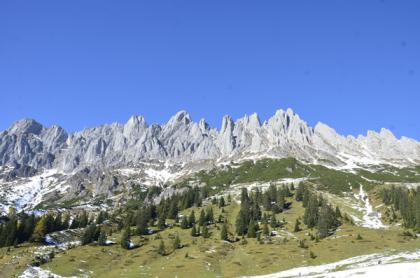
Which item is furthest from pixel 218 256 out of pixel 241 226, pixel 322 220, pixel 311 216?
pixel 311 216

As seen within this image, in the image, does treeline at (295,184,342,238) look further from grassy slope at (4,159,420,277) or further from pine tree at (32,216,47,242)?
pine tree at (32,216,47,242)

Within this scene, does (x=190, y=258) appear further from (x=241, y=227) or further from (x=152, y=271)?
(x=241, y=227)

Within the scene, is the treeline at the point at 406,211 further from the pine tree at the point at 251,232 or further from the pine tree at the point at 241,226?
the pine tree at the point at 241,226

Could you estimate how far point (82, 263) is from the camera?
11275cm

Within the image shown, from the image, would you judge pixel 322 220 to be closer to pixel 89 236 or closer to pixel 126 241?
pixel 126 241

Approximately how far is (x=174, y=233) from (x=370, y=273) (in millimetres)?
109196

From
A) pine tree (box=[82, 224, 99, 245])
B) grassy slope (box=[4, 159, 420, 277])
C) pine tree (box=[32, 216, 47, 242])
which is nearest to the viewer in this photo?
grassy slope (box=[4, 159, 420, 277])

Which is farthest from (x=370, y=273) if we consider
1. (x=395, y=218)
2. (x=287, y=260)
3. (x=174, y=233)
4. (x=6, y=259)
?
(x=395, y=218)

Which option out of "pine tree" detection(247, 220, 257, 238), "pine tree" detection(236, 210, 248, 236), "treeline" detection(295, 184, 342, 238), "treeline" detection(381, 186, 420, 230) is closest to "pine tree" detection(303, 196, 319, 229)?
"treeline" detection(295, 184, 342, 238)

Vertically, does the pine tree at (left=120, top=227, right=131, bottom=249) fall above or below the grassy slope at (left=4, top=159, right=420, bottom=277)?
above

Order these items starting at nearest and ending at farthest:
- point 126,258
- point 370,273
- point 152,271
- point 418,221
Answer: point 370,273 → point 152,271 → point 126,258 → point 418,221

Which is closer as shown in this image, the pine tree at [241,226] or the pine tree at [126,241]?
the pine tree at [126,241]

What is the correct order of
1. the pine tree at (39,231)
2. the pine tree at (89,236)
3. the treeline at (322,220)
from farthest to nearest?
the treeline at (322,220)
the pine tree at (39,231)
the pine tree at (89,236)

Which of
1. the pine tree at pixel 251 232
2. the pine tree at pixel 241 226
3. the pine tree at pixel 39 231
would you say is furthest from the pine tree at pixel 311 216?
the pine tree at pixel 39 231
